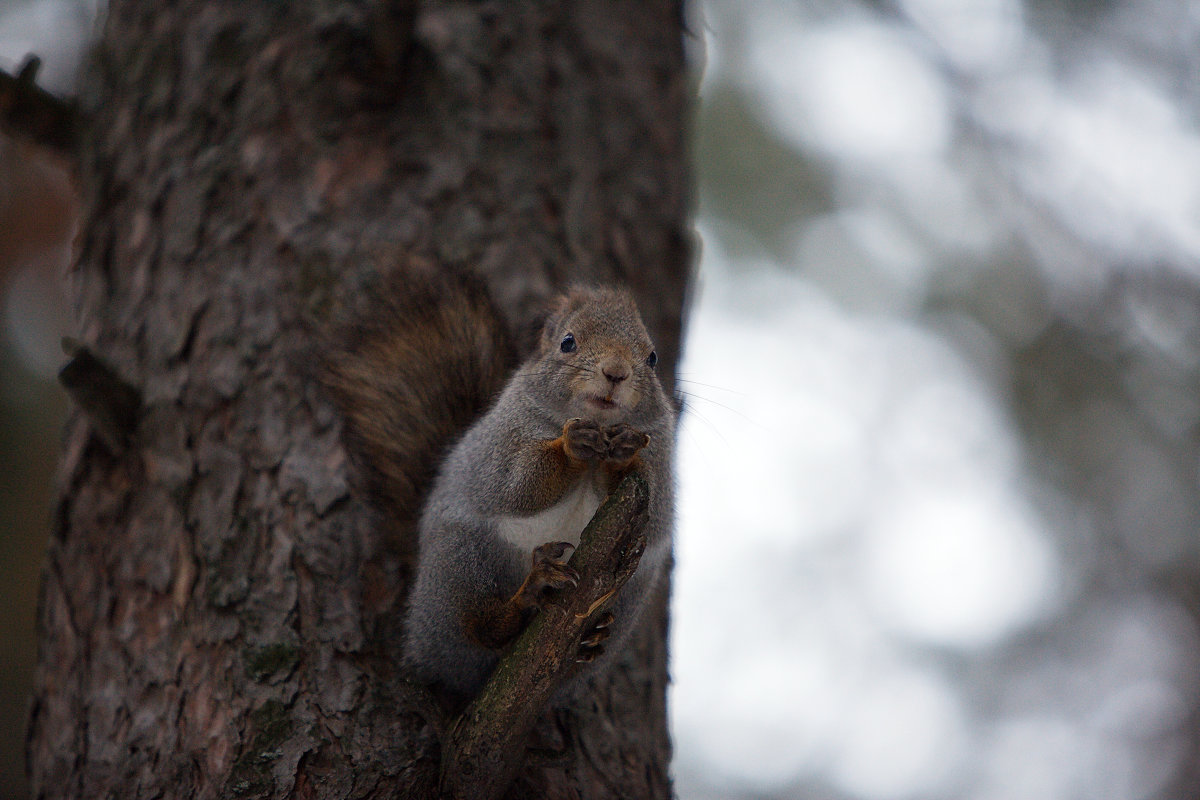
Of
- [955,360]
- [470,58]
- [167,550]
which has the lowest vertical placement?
[167,550]

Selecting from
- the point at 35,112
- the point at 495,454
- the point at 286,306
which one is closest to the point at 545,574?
the point at 495,454

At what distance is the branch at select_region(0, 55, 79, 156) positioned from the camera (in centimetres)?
253

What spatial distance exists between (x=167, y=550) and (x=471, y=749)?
0.83m

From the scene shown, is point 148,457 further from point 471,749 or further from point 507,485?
point 471,749

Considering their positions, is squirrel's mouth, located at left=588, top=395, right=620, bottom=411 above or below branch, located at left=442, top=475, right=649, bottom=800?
above

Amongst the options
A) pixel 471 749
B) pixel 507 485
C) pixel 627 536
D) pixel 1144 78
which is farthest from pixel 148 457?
pixel 1144 78

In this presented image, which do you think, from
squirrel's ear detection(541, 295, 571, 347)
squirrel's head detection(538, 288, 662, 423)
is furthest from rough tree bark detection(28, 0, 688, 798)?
squirrel's head detection(538, 288, 662, 423)

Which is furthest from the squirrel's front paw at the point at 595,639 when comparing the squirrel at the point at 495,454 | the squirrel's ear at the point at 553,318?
the squirrel's ear at the point at 553,318

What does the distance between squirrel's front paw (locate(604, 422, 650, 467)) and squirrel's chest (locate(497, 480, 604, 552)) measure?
0.11m

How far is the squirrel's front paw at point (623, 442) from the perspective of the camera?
1547 mm

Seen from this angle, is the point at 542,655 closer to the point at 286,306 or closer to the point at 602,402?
the point at 602,402

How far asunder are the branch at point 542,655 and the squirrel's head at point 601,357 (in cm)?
29

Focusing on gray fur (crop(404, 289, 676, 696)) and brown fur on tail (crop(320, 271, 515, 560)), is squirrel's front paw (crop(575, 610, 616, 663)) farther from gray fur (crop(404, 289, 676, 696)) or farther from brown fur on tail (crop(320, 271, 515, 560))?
brown fur on tail (crop(320, 271, 515, 560))

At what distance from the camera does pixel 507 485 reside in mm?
1658
